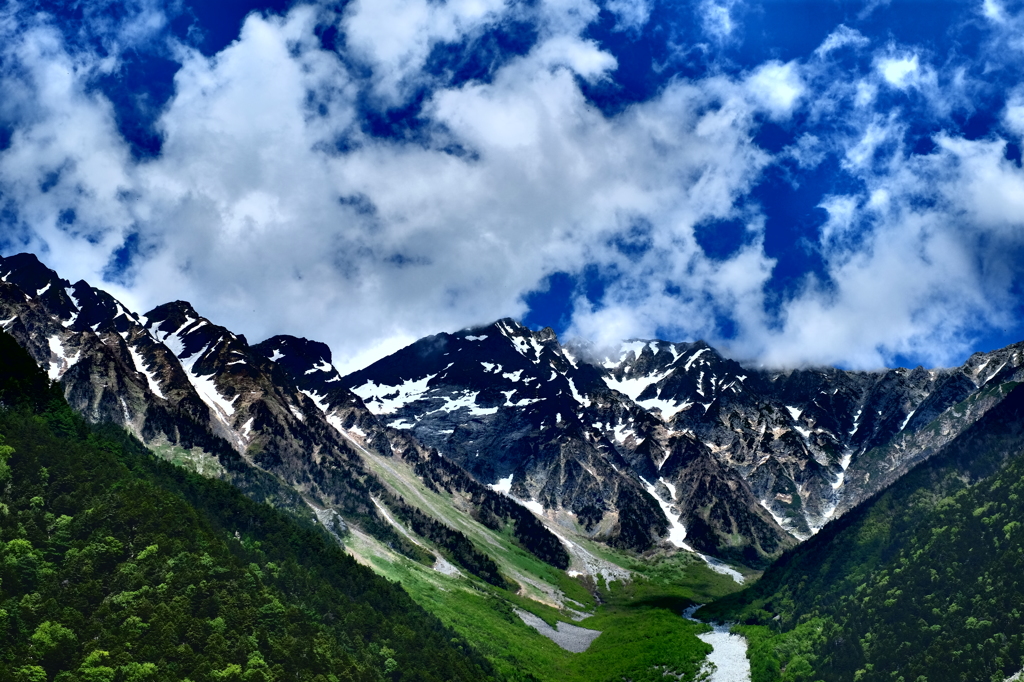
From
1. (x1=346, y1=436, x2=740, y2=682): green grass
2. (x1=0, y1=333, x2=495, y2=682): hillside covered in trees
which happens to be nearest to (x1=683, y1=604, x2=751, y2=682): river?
(x1=346, y1=436, x2=740, y2=682): green grass

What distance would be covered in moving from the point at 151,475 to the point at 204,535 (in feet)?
92.1

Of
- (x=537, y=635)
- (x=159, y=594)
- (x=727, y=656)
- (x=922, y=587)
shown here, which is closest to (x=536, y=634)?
(x=537, y=635)

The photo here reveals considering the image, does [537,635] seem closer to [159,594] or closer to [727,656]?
[727,656]

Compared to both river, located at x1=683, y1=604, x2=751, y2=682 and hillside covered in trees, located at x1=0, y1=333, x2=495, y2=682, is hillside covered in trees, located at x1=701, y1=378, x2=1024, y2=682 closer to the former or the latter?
river, located at x1=683, y1=604, x2=751, y2=682

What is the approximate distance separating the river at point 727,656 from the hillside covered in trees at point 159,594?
35379 millimetres

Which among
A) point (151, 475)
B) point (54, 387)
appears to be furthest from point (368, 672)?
point (54, 387)

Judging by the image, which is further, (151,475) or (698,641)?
(698,641)

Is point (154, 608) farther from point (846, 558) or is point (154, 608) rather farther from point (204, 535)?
point (846, 558)

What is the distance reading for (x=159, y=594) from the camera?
69.2 m

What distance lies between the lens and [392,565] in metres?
A: 167

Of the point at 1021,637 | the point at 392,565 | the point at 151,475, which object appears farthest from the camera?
the point at 392,565

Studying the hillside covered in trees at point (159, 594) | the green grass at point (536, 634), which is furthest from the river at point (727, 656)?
the hillside covered in trees at point (159, 594)

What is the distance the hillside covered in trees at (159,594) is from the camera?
203 feet

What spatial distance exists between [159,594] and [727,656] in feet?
291
